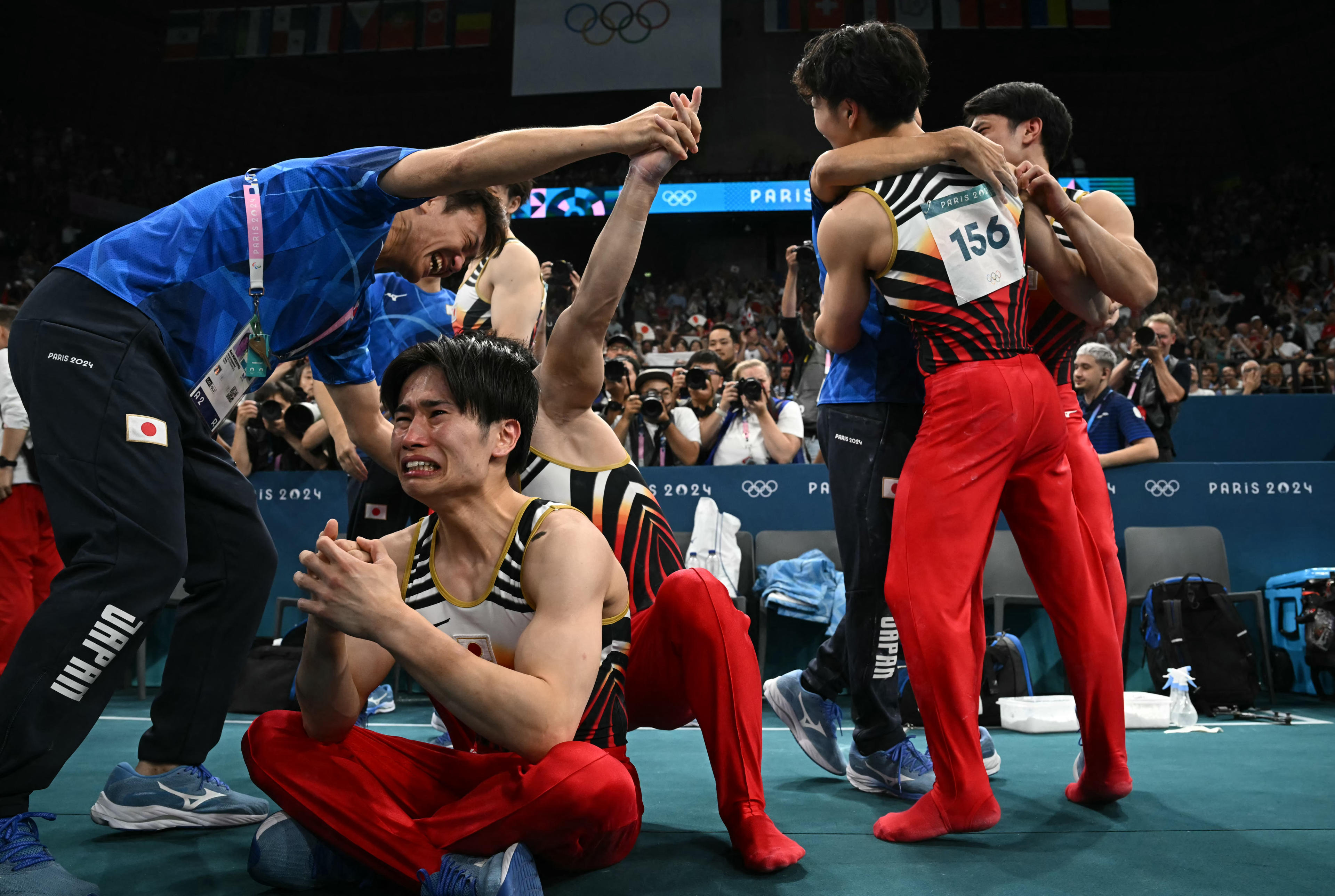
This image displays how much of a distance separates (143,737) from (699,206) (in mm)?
17345

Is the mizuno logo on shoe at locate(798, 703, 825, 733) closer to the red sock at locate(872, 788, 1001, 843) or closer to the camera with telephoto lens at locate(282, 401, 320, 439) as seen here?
the red sock at locate(872, 788, 1001, 843)

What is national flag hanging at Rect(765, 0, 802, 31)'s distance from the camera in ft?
57.6

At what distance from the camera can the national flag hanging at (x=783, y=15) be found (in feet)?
57.6

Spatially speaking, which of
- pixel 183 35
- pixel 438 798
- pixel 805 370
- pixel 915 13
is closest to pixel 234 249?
pixel 438 798

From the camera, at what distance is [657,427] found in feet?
20.0

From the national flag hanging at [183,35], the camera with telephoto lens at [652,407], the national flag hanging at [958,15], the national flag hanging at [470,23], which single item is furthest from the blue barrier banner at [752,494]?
the national flag hanging at [183,35]

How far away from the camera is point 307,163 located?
82.4 inches

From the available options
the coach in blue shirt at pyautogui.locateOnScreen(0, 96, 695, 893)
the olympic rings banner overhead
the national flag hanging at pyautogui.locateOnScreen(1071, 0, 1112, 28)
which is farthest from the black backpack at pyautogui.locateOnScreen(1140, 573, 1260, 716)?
the national flag hanging at pyautogui.locateOnScreen(1071, 0, 1112, 28)

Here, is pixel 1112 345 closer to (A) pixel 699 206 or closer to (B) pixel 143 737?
(A) pixel 699 206

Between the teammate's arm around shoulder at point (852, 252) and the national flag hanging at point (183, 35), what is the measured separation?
20.2 meters

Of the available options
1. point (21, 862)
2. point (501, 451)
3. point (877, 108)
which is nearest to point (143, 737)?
point (21, 862)

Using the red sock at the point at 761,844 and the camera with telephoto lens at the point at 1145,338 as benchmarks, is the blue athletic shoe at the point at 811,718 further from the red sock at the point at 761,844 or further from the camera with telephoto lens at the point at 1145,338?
the camera with telephoto lens at the point at 1145,338

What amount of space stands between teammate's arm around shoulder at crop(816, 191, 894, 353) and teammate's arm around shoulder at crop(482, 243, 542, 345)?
150cm

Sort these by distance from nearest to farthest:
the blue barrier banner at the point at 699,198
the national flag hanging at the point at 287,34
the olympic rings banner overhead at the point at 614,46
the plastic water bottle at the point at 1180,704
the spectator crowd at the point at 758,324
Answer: the plastic water bottle at the point at 1180,704
the spectator crowd at the point at 758,324
the olympic rings banner overhead at the point at 614,46
the blue barrier banner at the point at 699,198
the national flag hanging at the point at 287,34
